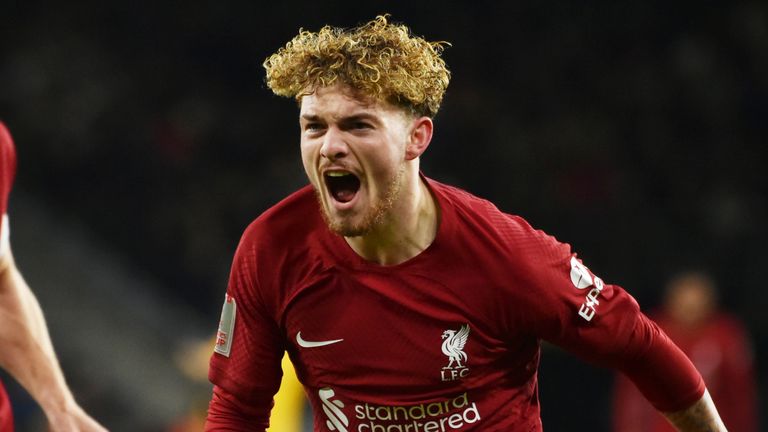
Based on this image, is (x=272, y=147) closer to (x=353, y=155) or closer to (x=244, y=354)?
(x=244, y=354)

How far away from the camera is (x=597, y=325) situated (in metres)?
3.10

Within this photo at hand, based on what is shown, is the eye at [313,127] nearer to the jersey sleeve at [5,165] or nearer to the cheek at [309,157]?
the cheek at [309,157]

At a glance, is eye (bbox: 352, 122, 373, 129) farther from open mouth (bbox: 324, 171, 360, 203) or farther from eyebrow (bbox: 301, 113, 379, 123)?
open mouth (bbox: 324, 171, 360, 203)

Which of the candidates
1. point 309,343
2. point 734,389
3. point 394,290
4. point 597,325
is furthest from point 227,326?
point 734,389

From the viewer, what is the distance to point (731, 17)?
1068 centimetres

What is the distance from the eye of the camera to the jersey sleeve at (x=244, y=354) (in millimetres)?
3166

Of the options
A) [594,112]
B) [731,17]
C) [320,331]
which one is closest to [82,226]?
[594,112]

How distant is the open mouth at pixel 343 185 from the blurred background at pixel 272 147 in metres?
6.48

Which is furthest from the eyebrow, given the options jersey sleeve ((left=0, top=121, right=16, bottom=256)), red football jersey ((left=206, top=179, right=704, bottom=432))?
jersey sleeve ((left=0, top=121, right=16, bottom=256))

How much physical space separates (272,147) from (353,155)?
7808mm

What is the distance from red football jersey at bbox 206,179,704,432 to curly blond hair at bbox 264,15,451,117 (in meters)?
0.28

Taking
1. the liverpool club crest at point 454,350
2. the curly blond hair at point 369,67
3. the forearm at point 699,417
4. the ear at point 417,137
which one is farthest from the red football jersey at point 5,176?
the forearm at point 699,417

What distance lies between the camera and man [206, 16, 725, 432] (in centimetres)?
304

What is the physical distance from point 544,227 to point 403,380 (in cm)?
669
